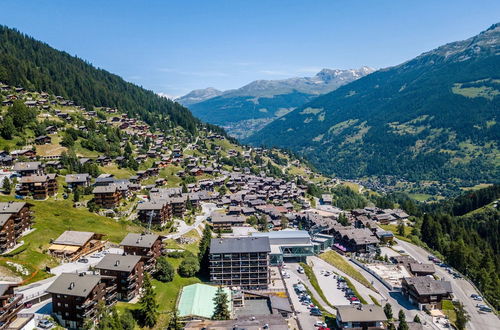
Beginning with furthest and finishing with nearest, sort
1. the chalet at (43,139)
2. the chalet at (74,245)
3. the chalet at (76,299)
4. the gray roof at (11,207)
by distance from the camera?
1. the chalet at (43,139)
2. the gray roof at (11,207)
3. the chalet at (74,245)
4. the chalet at (76,299)

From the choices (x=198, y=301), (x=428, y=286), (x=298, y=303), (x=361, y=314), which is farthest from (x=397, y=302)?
(x=198, y=301)

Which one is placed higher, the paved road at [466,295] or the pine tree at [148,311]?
the pine tree at [148,311]

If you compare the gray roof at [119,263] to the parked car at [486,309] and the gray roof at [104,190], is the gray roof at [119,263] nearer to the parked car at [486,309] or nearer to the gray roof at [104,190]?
the gray roof at [104,190]

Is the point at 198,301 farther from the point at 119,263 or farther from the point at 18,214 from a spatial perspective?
the point at 18,214

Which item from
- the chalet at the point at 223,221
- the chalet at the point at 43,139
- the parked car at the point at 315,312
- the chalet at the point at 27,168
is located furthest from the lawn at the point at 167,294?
the chalet at the point at 43,139

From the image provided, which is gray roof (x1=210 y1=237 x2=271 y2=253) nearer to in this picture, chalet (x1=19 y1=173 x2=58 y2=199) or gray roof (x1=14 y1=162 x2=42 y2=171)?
chalet (x1=19 y1=173 x2=58 y2=199)

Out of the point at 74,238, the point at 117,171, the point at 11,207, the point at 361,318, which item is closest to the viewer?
the point at 361,318

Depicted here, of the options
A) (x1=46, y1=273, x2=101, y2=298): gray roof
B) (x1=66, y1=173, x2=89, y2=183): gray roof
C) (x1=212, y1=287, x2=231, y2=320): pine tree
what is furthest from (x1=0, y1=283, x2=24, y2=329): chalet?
(x1=66, y1=173, x2=89, y2=183): gray roof

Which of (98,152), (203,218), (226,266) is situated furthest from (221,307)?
(98,152)
